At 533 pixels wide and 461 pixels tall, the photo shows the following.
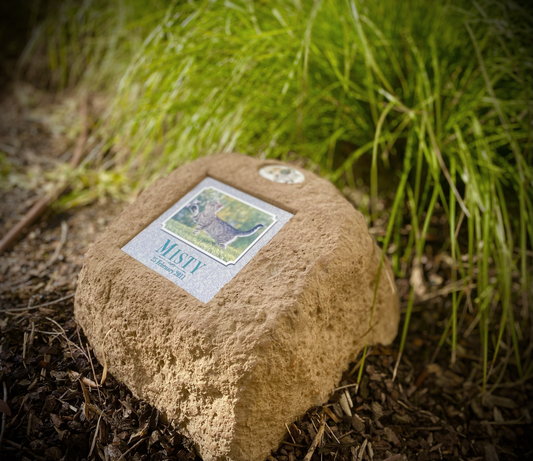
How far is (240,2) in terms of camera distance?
5.99 ft

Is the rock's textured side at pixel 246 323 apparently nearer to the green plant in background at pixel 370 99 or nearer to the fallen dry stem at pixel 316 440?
the fallen dry stem at pixel 316 440

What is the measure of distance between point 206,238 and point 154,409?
1.55ft

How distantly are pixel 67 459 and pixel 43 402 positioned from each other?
7.0 inches

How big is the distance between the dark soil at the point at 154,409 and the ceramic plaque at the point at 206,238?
0.37 m

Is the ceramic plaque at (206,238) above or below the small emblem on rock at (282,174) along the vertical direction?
below

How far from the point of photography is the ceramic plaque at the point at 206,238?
3.41ft

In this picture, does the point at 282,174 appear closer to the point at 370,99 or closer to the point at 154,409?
the point at 370,99

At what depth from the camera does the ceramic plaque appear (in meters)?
1.04

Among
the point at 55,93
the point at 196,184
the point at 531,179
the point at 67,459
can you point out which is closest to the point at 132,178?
the point at 196,184

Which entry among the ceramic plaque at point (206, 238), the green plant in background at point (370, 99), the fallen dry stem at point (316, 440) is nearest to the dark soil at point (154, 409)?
the fallen dry stem at point (316, 440)

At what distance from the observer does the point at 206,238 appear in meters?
1.12

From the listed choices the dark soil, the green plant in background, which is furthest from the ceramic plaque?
the green plant in background

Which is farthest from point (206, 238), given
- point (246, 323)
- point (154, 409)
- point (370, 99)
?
point (370, 99)

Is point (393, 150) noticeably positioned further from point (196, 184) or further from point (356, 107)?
point (196, 184)
